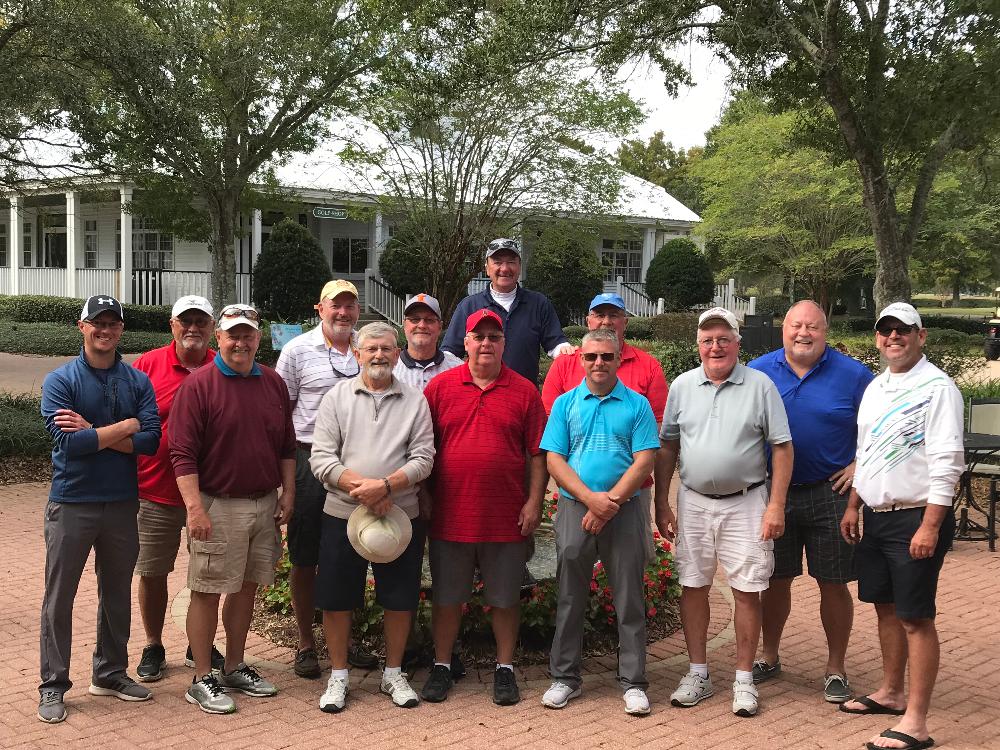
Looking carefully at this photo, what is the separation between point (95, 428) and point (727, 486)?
3.04 metres

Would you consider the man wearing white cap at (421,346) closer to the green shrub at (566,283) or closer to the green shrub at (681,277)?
the green shrub at (566,283)

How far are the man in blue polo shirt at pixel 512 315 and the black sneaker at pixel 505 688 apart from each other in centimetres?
174

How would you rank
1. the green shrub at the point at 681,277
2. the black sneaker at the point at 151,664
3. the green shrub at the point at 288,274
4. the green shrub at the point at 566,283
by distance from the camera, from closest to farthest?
1. the black sneaker at the point at 151,664
2. the green shrub at the point at 288,274
3. the green shrub at the point at 566,283
4. the green shrub at the point at 681,277

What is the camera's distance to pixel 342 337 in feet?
17.8

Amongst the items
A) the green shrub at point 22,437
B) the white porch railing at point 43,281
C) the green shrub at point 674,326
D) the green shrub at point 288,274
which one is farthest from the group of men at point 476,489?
the white porch railing at point 43,281

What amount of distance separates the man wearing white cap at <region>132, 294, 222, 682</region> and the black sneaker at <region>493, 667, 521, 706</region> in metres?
1.78

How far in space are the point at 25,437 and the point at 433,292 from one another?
998cm

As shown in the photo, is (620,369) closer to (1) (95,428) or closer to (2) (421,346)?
(2) (421,346)

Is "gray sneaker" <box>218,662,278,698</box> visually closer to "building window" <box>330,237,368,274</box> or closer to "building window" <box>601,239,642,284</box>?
"building window" <box>330,237,368,274</box>

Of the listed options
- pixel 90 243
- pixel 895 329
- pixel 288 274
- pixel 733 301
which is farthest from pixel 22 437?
pixel 733 301

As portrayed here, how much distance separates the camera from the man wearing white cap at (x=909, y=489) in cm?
451

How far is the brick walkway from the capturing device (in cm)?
457

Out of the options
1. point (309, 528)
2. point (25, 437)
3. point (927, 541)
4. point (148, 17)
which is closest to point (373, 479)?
point (309, 528)

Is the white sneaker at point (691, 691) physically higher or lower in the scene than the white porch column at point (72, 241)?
lower
